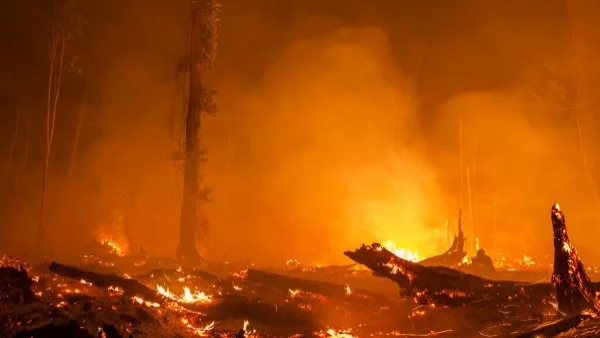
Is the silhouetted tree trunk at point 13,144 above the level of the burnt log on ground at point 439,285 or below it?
above

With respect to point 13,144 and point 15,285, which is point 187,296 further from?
point 13,144

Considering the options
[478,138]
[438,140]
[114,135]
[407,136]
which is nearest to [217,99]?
[114,135]

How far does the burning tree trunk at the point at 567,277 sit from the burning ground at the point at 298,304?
0.04ft

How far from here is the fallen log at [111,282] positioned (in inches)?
355

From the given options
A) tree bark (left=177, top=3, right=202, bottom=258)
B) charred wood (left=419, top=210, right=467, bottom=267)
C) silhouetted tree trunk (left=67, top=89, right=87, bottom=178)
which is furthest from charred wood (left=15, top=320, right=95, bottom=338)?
silhouetted tree trunk (left=67, top=89, right=87, bottom=178)

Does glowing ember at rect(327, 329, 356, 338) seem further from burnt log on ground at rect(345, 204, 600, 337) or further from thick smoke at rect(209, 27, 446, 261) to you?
thick smoke at rect(209, 27, 446, 261)

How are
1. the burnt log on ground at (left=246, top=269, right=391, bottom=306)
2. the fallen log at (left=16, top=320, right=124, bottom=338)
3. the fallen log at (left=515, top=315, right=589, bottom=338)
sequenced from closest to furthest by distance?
the fallen log at (left=16, top=320, right=124, bottom=338)
the fallen log at (left=515, top=315, right=589, bottom=338)
the burnt log on ground at (left=246, top=269, right=391, bottom=306)

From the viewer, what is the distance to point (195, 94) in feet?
61.7

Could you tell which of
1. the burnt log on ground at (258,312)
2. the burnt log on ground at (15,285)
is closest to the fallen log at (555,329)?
the burnt log on ground at (258,312)

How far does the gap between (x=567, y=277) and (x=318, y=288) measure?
4610 mm

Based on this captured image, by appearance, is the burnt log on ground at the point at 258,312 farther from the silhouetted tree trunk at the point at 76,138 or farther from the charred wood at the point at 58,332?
the silhouetted tree trunk at the point at 76,138

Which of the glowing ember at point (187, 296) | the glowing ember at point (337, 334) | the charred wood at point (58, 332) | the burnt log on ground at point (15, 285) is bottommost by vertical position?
the glowing ember at point (337, 334)

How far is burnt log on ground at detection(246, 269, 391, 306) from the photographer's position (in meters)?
10.1

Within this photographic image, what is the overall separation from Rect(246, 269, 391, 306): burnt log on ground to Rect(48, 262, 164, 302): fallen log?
2.31 metres
